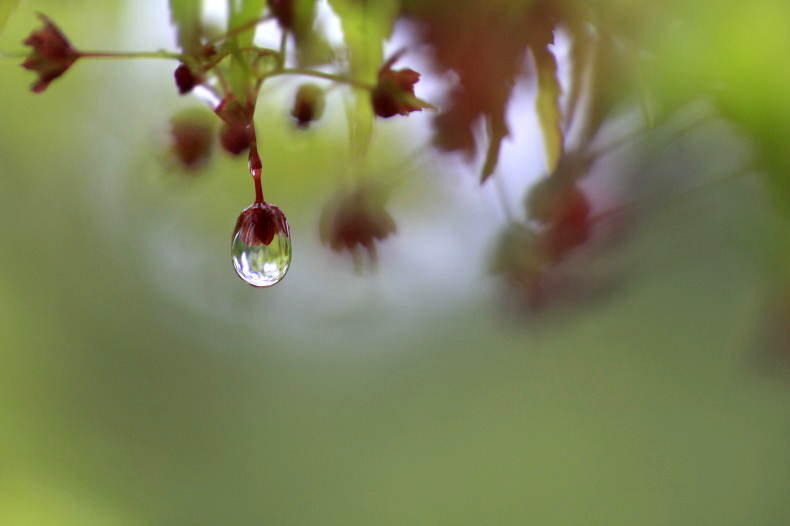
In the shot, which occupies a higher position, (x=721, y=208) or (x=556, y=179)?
(x=721, y=208)

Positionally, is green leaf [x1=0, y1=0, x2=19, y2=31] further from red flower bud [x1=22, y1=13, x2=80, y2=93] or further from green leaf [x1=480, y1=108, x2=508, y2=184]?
green leaf [x1=480, y1=108, x2=508, y2=184]

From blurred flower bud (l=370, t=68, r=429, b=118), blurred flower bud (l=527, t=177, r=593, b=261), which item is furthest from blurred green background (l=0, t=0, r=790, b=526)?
blurred flower bud (l=370, t=68, r=429, b=118)

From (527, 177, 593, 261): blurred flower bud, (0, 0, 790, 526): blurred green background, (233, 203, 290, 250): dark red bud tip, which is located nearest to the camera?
(233, 203, 290, 250): dark red bud tip

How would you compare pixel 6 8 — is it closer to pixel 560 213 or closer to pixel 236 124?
pixel 236 124

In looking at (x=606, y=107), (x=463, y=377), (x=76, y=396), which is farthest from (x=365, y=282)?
(x=606, y=107)

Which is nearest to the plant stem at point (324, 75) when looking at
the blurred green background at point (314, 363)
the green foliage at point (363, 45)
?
the green foliage at point (363, 45)

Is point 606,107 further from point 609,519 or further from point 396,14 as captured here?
point 609,519

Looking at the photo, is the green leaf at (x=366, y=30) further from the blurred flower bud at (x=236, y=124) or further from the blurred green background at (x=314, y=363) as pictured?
the blurred green background at (x=314, y=363)
